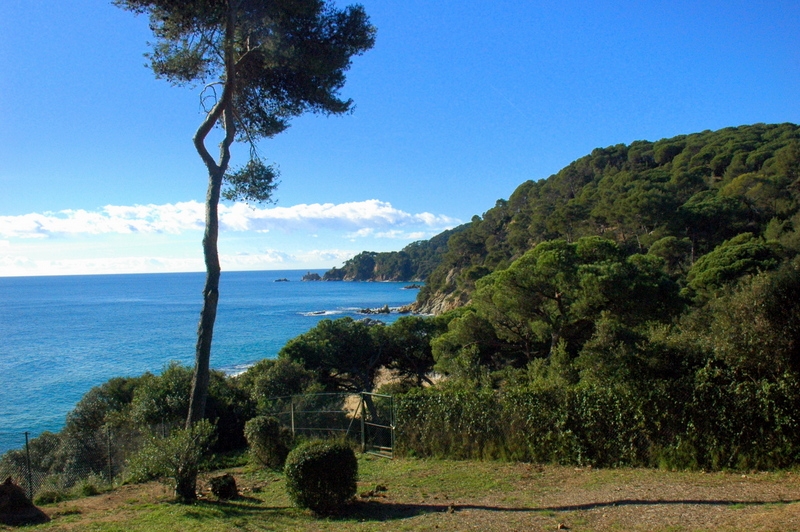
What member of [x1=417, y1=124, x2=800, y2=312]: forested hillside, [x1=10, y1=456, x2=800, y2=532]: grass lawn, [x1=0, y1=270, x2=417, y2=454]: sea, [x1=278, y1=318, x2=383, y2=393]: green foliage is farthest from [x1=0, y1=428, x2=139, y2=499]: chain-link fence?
[x1=417, y1=124, x2=800, y2=312]: forested hillside

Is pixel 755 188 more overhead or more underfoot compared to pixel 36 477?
more overhead

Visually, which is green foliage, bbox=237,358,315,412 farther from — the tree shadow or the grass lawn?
the tree shadow

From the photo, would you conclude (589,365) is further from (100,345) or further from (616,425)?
(100,345)

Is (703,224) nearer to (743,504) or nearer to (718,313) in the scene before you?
(718,313)

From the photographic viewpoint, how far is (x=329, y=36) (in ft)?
34.8

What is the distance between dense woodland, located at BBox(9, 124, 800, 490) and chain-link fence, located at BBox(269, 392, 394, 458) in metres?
0.59

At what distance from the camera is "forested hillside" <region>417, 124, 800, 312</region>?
141 ft

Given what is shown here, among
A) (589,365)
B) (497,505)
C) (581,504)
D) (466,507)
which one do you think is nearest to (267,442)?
(466,507)

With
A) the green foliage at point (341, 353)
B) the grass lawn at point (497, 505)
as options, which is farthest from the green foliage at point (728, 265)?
the grass lawn at point (497, 505)

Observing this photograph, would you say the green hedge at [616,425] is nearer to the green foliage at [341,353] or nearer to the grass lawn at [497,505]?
the grass lawn at [497,505]

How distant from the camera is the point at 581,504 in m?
7.09

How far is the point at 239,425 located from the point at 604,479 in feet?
36.2

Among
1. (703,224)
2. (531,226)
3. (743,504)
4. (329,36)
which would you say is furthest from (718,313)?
(531,226)

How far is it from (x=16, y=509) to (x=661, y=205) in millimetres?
47621
